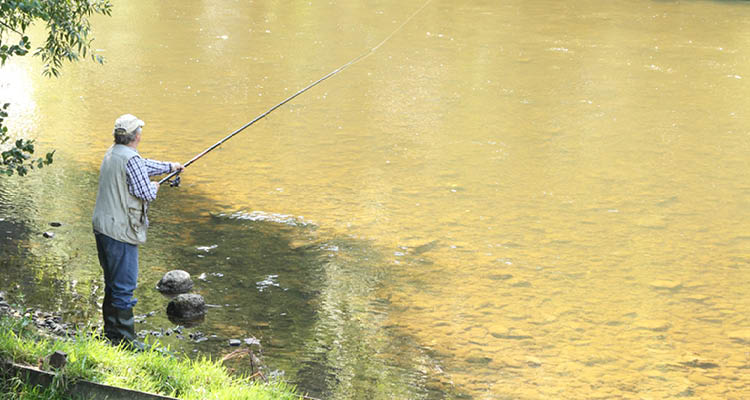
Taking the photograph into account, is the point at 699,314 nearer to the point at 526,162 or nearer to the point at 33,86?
the point at 526,162

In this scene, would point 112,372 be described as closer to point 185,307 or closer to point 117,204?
point 117,204

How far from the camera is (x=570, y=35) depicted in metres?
19.9

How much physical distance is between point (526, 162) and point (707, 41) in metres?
11.1

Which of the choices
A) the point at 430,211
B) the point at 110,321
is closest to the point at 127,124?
the point at 110,321

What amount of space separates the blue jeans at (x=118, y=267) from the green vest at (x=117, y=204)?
61mm

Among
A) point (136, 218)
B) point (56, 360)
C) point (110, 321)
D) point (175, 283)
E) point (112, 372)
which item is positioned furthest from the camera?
point (175, 283)

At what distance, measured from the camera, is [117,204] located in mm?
4762

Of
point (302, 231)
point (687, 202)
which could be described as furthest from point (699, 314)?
point (302, 231)

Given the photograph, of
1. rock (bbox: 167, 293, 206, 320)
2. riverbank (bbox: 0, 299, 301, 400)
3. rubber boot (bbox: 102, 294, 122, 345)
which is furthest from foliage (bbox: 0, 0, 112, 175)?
riverbank (bbox: 0, 299, 301, 400)

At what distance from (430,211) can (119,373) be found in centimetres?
507

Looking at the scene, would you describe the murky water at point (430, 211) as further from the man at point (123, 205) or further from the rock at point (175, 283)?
the man at point (123, 205)

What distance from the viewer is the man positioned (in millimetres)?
4707

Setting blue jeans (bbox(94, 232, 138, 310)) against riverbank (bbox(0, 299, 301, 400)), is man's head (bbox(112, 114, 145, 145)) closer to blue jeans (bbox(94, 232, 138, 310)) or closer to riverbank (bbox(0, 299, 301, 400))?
blue jeans (bbox(94, 232, 138, 310))

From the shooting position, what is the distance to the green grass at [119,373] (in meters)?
3.75
